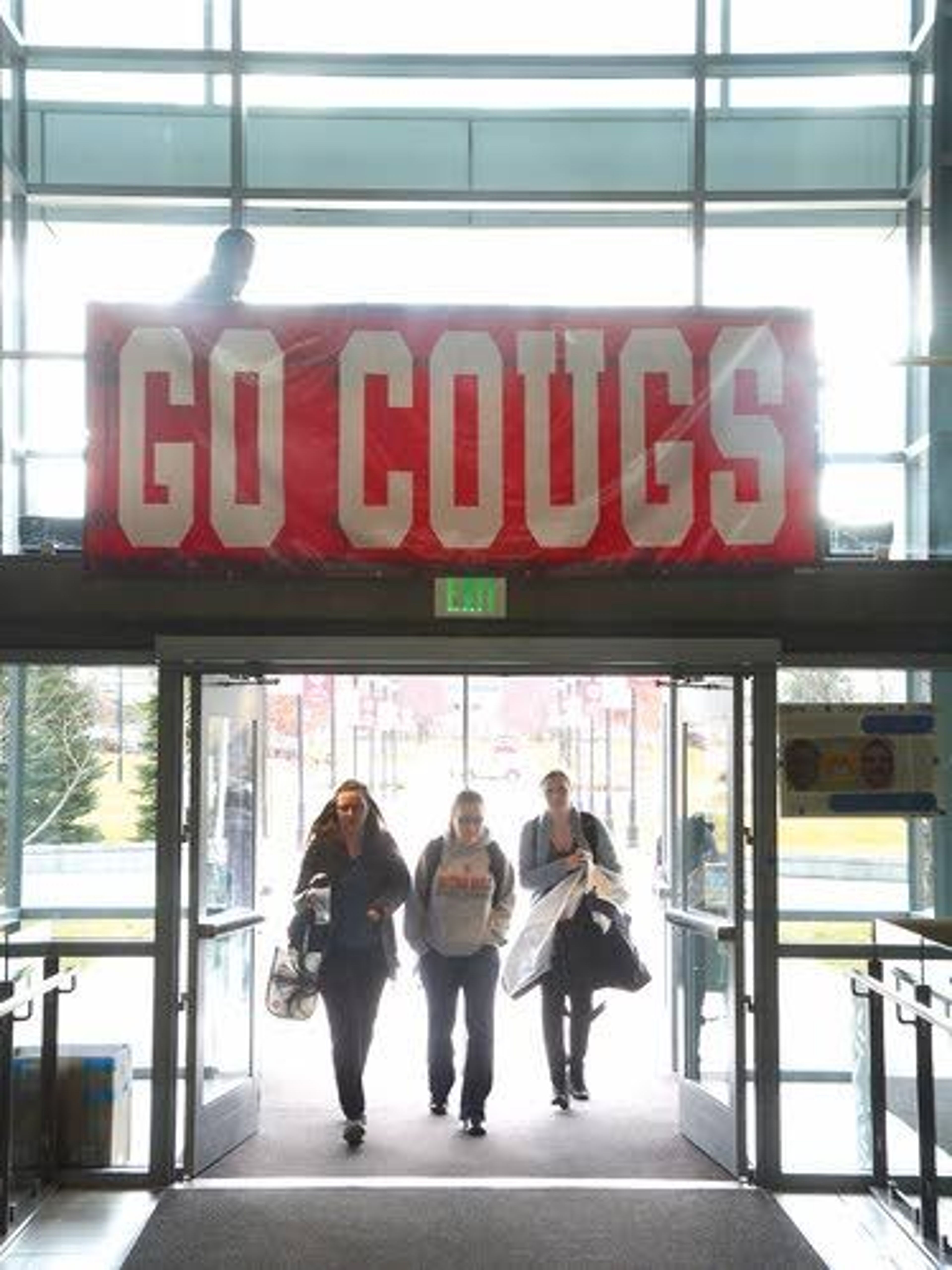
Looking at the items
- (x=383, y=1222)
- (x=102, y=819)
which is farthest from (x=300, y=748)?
(x=383, y=1222)

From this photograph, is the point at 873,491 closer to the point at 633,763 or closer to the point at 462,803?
the point at 462,803

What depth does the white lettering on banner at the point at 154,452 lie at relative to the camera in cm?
571

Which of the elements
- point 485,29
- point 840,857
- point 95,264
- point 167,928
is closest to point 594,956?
point 840,857

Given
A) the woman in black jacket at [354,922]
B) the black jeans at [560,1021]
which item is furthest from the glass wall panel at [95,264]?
the black jeans at [560,1021]

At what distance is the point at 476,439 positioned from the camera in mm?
5789

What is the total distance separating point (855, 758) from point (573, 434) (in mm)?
1903

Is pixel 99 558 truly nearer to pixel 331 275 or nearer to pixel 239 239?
pixel 239 239

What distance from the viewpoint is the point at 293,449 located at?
5.76 meters

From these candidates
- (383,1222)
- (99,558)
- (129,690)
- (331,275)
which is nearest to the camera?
(383,1222)

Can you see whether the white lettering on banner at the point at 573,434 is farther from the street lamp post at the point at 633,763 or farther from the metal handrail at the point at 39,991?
the street lamp post at the point at 633,763

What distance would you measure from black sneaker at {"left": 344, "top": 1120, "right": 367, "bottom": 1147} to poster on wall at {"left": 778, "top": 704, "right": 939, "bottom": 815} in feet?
7.97

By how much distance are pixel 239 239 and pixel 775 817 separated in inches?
139

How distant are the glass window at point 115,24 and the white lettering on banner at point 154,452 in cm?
285

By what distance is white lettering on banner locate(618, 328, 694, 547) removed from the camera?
5.77 metres
